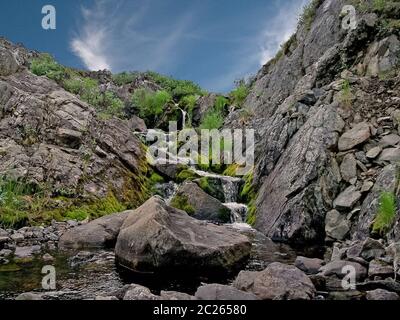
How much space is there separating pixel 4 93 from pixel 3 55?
178 inches

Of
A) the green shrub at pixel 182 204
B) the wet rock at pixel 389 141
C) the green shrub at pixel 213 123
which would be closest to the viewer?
the wet rock at pixel 389 141

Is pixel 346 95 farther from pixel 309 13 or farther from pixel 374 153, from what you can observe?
pixel 309 13

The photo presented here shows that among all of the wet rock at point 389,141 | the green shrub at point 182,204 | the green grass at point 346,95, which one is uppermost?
the green grass at point 346,95

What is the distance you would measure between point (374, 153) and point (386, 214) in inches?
138

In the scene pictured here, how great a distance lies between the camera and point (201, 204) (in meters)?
18.6

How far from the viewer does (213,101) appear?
117 feet

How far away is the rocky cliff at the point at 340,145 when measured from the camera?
1298 centimetres

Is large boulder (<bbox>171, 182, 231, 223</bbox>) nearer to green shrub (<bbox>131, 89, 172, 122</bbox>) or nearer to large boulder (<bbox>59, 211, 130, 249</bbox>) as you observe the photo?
large boulder (<bbox>59, 211, 130, 249</bbox>)

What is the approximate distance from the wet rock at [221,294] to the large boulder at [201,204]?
10817mm

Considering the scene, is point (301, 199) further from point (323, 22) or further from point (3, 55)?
point (3, 55)

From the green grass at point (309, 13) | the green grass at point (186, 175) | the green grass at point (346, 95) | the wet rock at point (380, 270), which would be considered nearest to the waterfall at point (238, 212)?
the green grass at point (186, 175)

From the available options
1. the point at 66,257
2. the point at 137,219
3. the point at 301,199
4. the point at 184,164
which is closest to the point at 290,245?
the point at 301,199

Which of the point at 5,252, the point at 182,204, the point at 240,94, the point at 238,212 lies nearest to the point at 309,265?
the point at 238,212

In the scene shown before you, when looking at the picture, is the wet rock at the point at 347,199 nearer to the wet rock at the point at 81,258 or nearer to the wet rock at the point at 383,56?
the wet rock at the point at 383,56
